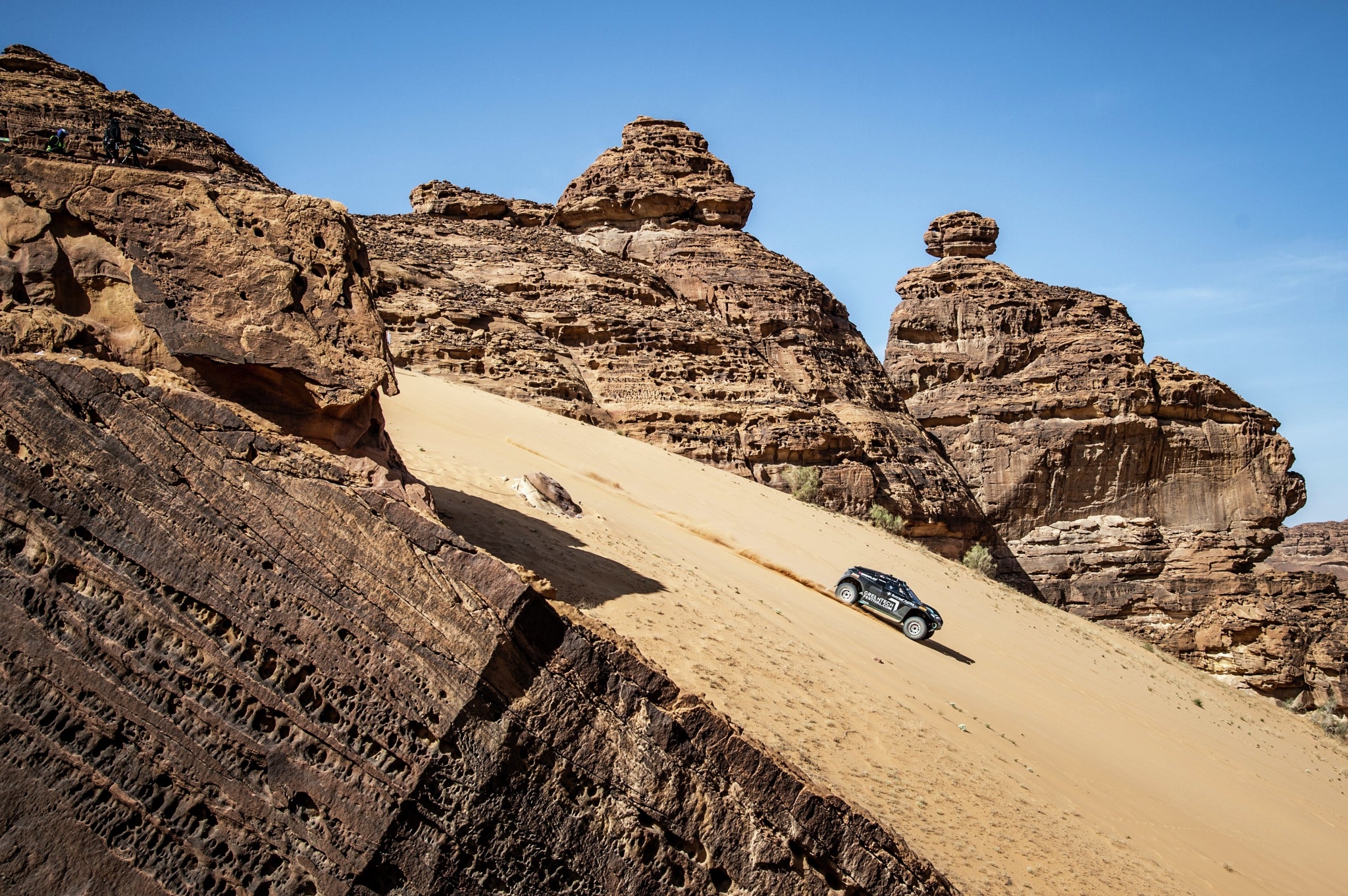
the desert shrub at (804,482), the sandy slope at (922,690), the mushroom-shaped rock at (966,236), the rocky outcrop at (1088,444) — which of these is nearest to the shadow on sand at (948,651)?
the sandy slope at (922,690)

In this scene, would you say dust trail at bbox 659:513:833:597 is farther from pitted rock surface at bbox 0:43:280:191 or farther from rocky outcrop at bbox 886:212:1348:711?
rocky outcrop at bbox 886:212:1348:711

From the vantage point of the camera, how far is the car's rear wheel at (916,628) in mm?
17125

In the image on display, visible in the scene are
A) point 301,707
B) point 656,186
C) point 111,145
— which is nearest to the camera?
point 301,707

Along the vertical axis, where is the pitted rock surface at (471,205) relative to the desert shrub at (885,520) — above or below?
above

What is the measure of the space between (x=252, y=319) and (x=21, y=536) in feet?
10.3

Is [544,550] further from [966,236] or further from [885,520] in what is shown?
[966,236]

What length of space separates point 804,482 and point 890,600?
40.9 feet

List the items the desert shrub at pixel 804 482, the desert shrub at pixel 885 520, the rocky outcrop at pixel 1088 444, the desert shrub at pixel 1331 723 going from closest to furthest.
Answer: the desert shrub at pixel 1331 723 < the desert shrub at pixel 804 482 < the desert shrub at pixel 885 520 < the rocky outcrop at pixel 1088 444

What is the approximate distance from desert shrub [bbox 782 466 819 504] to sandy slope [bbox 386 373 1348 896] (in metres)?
4.21

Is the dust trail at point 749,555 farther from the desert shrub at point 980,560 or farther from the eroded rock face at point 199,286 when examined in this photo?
the desert shrub at point 980,560

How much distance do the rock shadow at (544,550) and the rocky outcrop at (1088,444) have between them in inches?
1121

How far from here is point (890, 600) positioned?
17469mm

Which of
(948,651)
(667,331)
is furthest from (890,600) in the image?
(667,331)

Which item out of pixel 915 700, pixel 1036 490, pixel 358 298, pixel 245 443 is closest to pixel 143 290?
pixel 358 298
